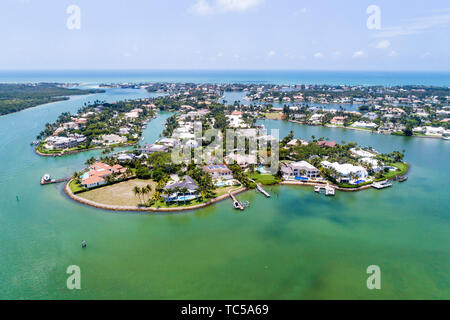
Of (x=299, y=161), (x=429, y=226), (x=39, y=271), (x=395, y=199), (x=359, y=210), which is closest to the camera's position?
(x=39, y=271)

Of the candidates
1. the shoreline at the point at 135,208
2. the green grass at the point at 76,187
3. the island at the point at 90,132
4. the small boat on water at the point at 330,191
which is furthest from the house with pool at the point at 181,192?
the island at the point at 90,132

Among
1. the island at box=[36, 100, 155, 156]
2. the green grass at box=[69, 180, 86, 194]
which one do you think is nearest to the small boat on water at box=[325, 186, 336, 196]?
the green grass at box=[69, 180, 86, 194]

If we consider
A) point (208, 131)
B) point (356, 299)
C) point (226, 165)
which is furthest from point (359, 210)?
point (208, 131)

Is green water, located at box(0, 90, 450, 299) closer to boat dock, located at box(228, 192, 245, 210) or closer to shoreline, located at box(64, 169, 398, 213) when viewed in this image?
shoreline, located at box(64, 169, 398, 213)

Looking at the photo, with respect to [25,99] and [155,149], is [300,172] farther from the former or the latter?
[25,99]

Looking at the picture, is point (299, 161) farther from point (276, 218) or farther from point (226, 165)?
point (276, 218)
